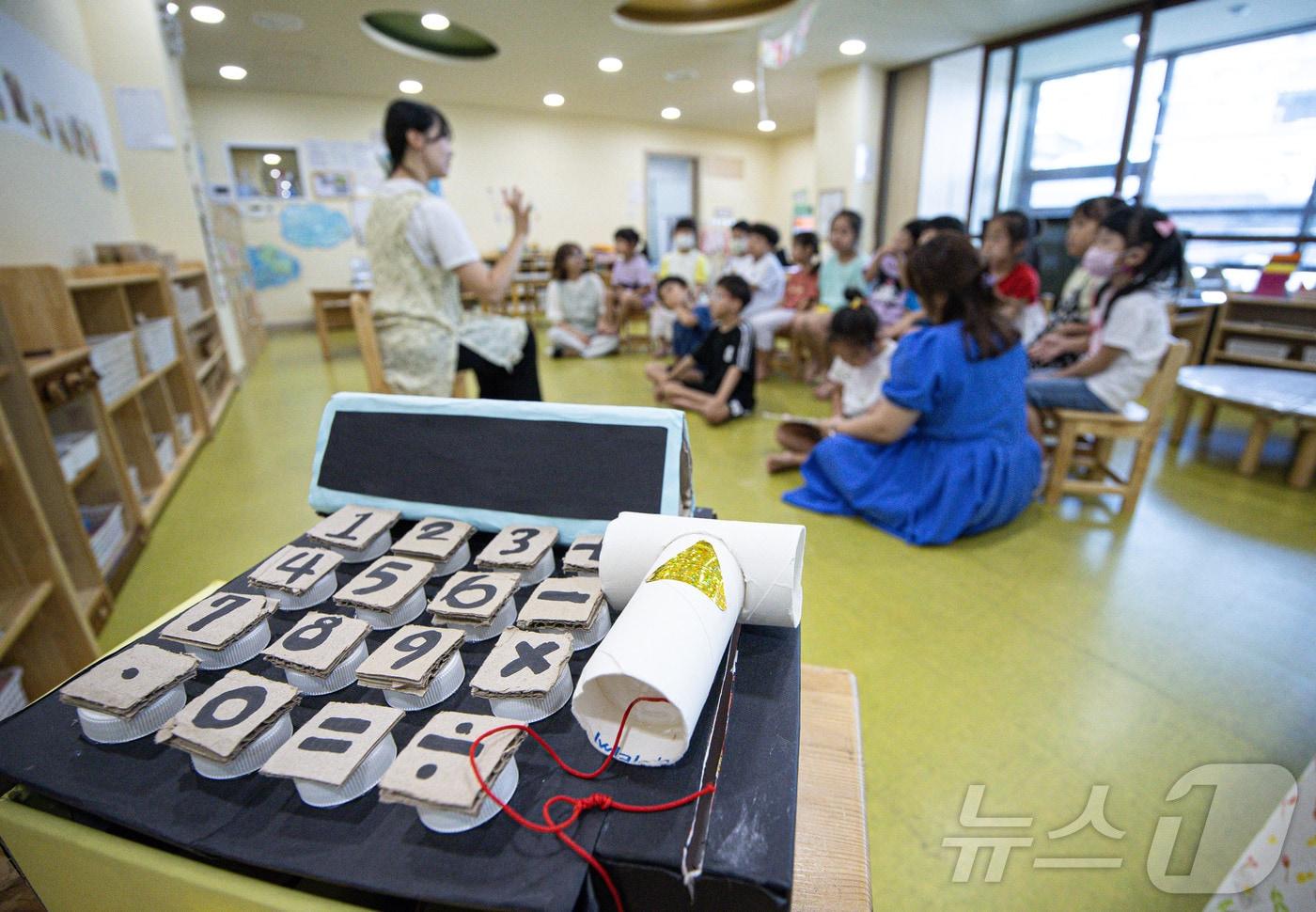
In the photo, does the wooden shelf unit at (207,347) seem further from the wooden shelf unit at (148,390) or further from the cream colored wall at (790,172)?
the cream colored wall at (790,172)

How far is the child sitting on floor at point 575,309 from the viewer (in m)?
5.08

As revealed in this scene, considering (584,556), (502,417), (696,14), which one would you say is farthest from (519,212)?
(696,14)

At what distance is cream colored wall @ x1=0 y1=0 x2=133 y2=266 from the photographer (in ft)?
6.64

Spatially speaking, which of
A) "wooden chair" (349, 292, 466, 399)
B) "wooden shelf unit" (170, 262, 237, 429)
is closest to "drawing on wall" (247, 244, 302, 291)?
"wooden shelf unit" (170, 262, 237, 429)

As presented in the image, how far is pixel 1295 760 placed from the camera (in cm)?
113

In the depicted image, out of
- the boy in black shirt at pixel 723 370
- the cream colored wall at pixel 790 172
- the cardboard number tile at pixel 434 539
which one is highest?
the cream colored wall at pixel 790 172

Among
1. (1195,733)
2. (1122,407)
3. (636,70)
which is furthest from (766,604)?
(636,70)

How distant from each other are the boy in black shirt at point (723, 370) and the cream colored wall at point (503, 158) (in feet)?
17.4

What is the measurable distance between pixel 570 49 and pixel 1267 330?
5402mm

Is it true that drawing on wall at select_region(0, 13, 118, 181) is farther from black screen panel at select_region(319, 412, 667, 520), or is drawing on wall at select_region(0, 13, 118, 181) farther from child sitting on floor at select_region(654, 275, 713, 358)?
child sitting on floor at select_region(654, 275, 713, 358)

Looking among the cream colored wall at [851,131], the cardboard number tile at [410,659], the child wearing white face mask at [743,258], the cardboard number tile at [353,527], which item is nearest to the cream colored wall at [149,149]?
the child wearing white face mask at [743,258]

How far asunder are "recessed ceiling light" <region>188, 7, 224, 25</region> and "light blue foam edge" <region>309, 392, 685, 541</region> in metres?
5.10

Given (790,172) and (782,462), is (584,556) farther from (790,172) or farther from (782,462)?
(790,172)

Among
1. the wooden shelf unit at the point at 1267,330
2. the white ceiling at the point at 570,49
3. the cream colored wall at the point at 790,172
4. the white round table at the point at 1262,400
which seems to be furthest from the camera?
the cream colored wall at the point at 790,172
